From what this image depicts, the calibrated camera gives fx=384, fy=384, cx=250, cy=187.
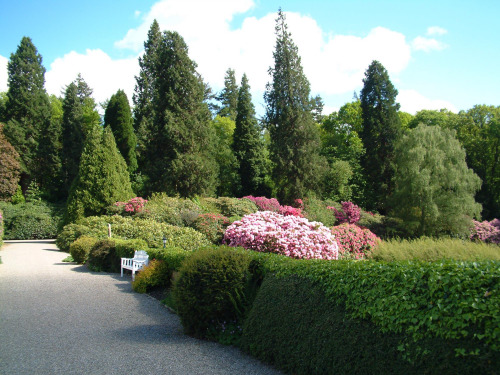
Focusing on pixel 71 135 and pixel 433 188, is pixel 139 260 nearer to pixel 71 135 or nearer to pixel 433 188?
pixel 433 188

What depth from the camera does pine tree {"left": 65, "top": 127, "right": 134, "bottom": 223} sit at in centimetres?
1977

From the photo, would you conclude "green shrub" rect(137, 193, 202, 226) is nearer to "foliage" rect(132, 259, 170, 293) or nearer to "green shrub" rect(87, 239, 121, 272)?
"green shrub" rect(87, 239, 121, 272)

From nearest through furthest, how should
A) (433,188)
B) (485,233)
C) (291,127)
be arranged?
(433,188) → (485,233) → (291,127)

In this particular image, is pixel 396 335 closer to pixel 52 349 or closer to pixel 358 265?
pixel 358 265

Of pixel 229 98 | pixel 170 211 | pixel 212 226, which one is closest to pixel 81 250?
pixel 212 226

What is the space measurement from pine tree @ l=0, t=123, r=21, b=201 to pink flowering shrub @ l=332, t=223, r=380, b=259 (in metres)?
26.9

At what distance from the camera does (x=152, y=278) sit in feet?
27.8

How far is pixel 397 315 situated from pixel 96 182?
19.4 meters

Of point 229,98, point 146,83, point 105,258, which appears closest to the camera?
point 105,258

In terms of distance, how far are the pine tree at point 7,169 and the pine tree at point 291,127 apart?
20380 millimetres

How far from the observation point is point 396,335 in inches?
118

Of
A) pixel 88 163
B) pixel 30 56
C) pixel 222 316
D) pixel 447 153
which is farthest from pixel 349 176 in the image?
pixel 30 56

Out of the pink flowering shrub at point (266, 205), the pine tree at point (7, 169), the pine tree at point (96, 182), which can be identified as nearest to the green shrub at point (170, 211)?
the pine tree at point (96, 182)

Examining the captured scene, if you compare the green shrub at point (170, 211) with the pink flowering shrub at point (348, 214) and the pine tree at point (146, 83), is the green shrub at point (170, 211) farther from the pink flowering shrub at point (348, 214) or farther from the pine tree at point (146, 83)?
the pine tree at point (146, 83)
